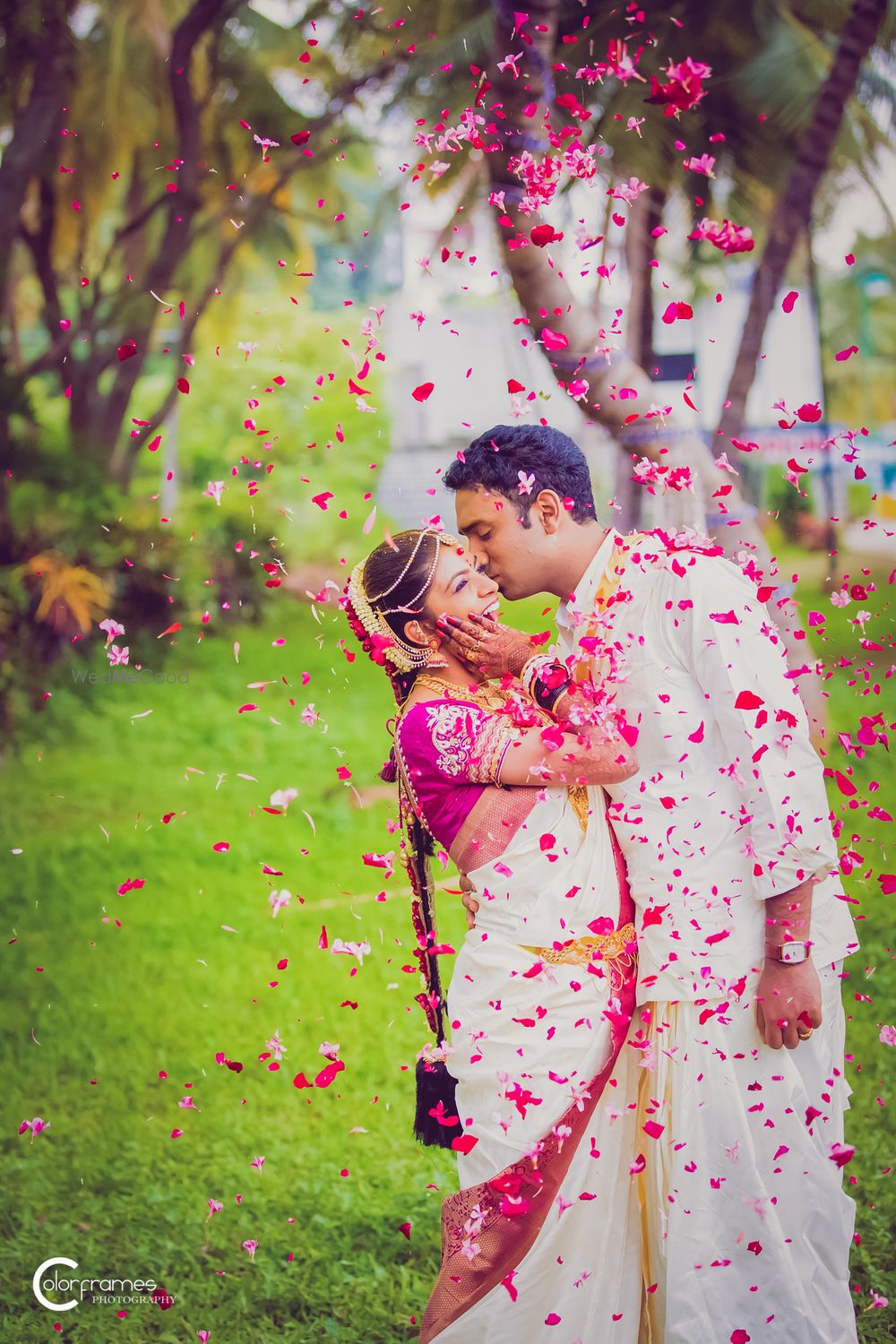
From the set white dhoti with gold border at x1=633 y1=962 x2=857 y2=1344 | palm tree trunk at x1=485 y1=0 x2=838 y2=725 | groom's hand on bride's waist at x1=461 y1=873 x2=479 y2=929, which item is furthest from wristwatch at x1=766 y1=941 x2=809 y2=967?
palm tree trunk at x1=485 y1=0 x2=838 y2=725

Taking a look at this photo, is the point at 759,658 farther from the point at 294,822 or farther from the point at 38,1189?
the point at 294,822

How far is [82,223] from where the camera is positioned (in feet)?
40.6

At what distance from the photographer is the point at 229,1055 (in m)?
5.23

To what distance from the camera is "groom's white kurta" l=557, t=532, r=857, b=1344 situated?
2584 millimetres

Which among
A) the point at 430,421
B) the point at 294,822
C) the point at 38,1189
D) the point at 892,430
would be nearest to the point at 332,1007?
the point at 38,1189

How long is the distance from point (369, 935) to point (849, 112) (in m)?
8.64

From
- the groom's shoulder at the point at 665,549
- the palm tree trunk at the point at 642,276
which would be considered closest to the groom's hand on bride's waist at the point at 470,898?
the groom's shoulder at the point at 665,549

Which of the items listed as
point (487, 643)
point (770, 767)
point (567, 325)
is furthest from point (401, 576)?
point (567, 325)

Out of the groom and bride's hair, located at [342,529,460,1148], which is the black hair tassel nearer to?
Result: bride's hair, located at [342,529,460,1148]

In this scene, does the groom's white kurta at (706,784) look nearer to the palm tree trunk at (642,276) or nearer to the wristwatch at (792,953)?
the wristwatch at (792,953)

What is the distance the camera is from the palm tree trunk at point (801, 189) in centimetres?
675

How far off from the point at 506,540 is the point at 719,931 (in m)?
0.91

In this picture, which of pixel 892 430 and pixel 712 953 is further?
pixel 892 430

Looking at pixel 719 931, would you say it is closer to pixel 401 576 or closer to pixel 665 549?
pixel 665 549
